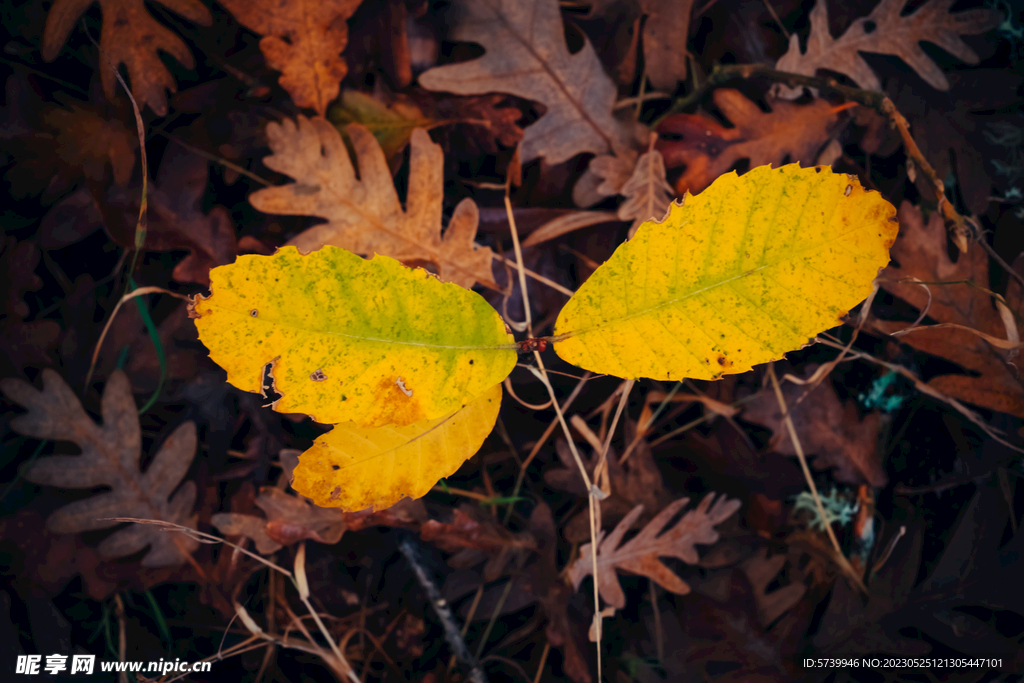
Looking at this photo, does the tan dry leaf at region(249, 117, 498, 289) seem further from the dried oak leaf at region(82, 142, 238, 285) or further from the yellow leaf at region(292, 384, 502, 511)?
the yellow leaf at region(292, 384, 502, 511)

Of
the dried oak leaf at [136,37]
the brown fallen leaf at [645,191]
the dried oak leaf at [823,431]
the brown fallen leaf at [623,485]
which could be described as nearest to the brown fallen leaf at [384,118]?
the dried oak leaf at [136,37]

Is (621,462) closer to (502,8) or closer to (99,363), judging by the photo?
(502,8)

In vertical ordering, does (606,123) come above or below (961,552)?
above

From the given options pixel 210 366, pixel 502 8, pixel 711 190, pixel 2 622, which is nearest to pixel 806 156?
pixel 711 190

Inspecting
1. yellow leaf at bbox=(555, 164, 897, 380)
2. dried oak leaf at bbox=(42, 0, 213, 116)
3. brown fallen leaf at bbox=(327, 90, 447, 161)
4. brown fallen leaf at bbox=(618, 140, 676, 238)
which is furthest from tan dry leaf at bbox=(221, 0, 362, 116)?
yellow leaf at bbox=(555, 164, 897, 380)

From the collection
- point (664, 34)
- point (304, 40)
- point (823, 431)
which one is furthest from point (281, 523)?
point (664, 34)

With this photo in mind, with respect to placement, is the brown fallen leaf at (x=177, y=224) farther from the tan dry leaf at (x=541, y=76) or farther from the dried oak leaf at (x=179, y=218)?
the tan dry leaf at (x=541, y=76)
